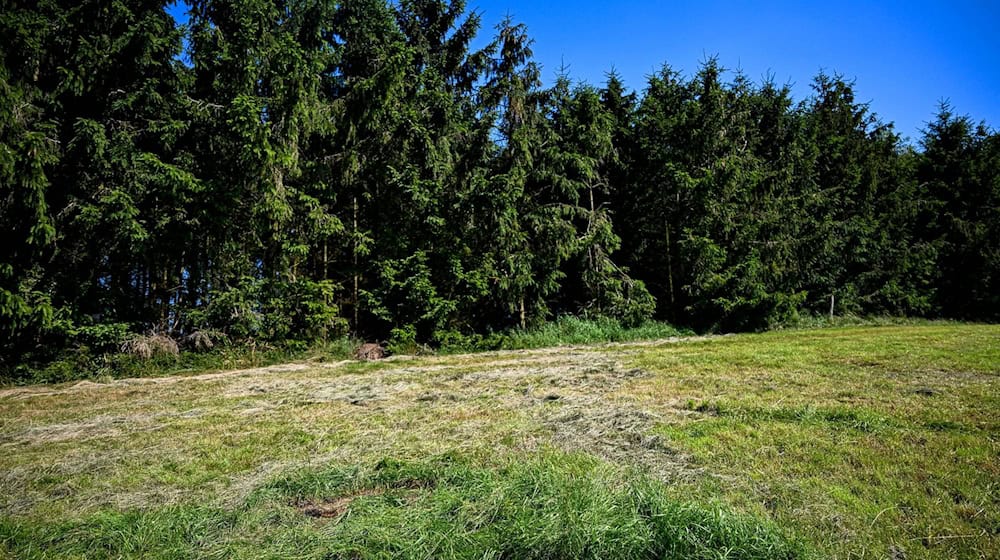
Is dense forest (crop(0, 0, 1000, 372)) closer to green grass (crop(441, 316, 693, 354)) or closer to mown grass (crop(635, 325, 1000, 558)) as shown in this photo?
green grass (crop(441, 316, 693, 354))

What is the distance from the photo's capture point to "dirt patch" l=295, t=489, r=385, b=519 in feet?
10.1

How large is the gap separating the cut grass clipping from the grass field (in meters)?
0.01

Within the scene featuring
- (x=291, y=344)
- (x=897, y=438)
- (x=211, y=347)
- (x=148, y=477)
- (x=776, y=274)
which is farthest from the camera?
(x=776, y=274)

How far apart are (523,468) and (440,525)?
956mm

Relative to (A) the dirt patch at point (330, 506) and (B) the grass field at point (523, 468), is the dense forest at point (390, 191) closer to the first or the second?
(B) the grass field at point (523, 468)

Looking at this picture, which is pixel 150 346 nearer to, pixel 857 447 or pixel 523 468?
pixel 523 468

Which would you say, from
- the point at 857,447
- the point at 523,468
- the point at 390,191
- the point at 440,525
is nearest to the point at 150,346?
the point at 390,191

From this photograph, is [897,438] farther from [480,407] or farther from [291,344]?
→ [291,344]

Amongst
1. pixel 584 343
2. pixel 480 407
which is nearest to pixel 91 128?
pixel 480 407

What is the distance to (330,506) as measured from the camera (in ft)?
10.5

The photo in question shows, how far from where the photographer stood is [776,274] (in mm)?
15438

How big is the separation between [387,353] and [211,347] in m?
3.48

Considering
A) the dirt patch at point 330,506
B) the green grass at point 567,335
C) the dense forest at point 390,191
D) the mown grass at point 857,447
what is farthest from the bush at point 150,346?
the mown grass at point 857,447

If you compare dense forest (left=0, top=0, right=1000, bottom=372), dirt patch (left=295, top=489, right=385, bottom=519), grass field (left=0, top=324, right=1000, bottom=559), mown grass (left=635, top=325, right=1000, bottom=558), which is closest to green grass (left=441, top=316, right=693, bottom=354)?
dense forest (left=0, top=0, right=1000, bottom=372)
